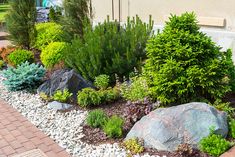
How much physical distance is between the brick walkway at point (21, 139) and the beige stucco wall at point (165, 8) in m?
4.51

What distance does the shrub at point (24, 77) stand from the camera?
6977 millimetres

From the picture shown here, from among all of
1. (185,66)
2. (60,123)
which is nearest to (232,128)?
(185,66)

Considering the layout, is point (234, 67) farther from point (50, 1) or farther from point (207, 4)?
point (50, 1)

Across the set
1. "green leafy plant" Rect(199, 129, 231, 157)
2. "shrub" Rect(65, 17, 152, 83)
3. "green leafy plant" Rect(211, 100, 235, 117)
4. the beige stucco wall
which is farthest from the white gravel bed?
the beige stucco wall

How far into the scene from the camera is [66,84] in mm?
6336

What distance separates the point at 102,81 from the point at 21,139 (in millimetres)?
2056

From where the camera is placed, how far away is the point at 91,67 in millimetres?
6719

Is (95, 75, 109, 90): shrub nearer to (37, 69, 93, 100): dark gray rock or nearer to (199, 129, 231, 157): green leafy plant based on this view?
(37, 69, 93, 100): dark gray rock

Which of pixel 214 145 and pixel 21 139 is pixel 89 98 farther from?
pixel 214 145

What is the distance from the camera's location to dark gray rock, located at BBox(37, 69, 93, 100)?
635 cm

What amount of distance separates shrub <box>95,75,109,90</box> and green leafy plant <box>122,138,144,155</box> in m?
2.12

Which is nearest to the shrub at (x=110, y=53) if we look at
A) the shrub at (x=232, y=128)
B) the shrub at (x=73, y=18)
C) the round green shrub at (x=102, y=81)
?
the round green shrub at (x=102, y=81)

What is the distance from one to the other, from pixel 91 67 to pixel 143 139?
8.77ft

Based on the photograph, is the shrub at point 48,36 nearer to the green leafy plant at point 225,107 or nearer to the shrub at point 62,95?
the shrub at point 62,95
